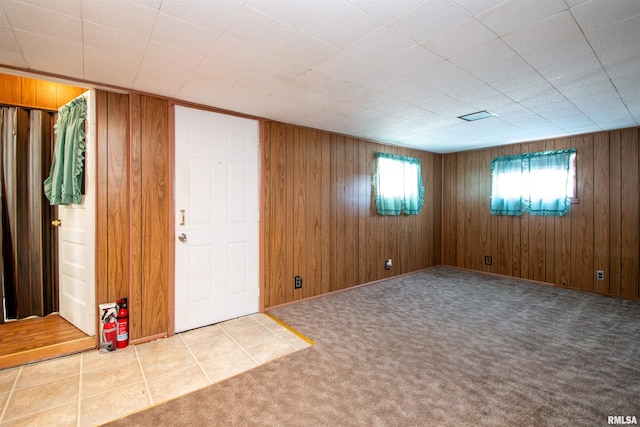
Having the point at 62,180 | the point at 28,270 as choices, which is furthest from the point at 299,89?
the point at 28,270

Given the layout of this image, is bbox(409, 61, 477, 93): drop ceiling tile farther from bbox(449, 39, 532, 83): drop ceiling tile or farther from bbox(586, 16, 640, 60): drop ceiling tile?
bbox(586, 16, 640, 60): drop ceiling tile

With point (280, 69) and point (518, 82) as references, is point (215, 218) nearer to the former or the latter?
point (280, 69)

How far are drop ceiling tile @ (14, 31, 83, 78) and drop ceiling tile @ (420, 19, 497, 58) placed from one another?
88.4 inches

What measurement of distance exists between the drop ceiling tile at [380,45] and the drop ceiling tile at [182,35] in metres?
0.87

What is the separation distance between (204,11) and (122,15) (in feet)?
1.45

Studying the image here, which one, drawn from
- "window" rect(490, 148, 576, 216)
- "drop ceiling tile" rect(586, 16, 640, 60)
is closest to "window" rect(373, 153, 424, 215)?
"window" rect(490, 148, 576, 216)

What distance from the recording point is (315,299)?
154 inches

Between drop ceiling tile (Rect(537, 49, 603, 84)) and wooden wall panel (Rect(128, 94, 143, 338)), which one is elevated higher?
drop ceiling tile (Rect(537, 49, 603, 84))

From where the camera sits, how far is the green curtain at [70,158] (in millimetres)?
2607

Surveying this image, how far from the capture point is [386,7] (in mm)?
1507

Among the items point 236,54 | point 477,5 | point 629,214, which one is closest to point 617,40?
point 477,5

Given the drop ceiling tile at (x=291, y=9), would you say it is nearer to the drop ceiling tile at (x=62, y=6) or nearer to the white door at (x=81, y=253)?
the drop ceiling tile at (x=62, y=6)

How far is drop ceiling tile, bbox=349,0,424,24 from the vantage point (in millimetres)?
1470

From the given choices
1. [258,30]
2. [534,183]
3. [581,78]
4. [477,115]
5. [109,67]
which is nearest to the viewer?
[258,30]
